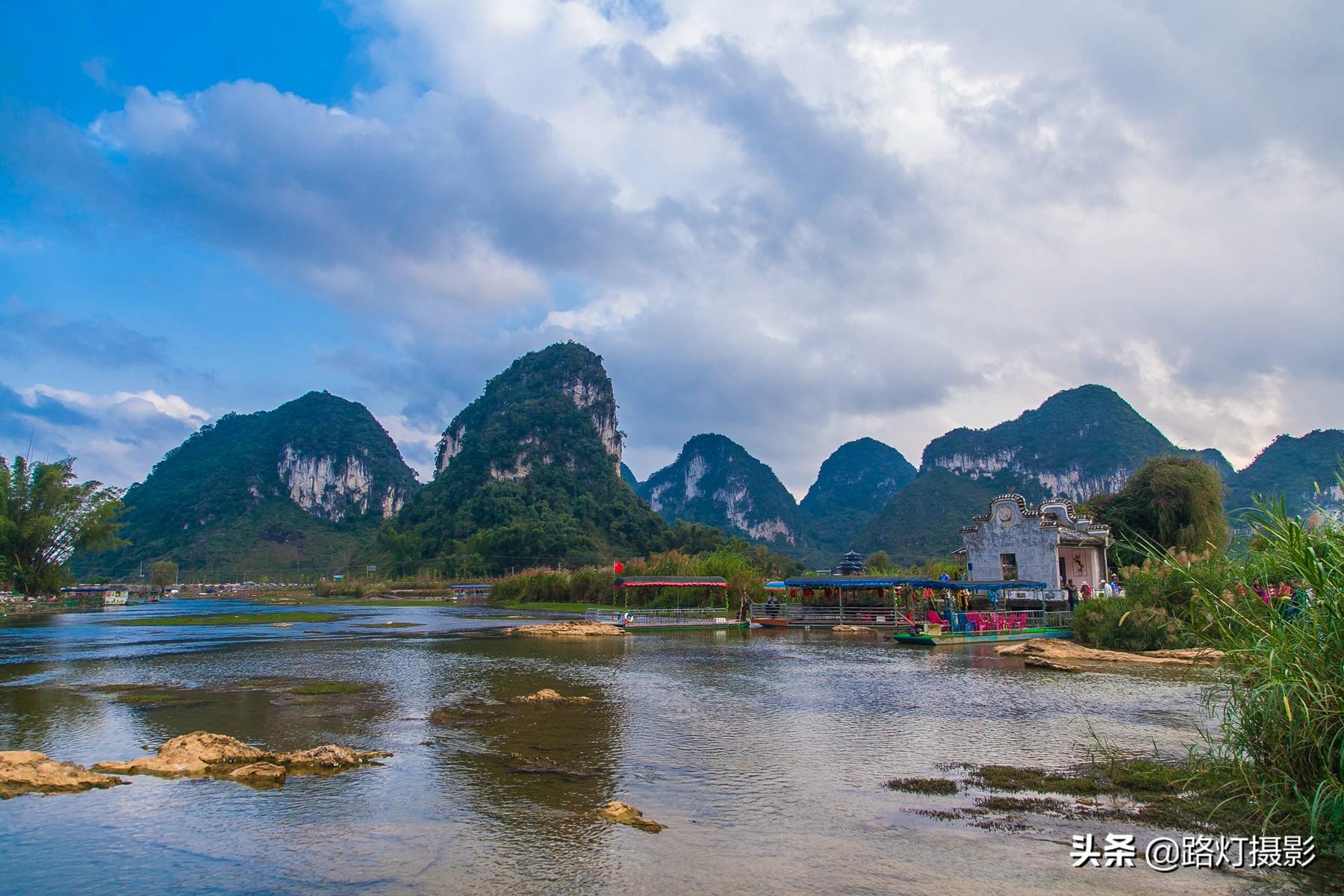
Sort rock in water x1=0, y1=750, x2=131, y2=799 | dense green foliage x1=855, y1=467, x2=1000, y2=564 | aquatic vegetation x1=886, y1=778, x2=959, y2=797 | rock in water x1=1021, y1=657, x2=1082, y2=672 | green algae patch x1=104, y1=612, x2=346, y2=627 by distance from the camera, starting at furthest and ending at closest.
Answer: dense green foliage x1=855, y1=467, x2=1000, y2=564, green algae patch x1=104, y1=612, x2=346, y2=627, rock in water x1=1021, y1=657, x2=1082, y2=672, aquatic vegetation x1=886, y1=778, x2=959, y2=797, rock in water x1=0, y1=750, x2=131, y2=799

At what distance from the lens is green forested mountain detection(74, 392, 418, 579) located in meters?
142

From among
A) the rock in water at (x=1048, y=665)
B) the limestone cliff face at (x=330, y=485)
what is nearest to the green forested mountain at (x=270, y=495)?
the limestone cliff face at (x=330, y=485)

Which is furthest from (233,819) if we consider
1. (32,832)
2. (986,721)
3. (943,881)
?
(986,721)

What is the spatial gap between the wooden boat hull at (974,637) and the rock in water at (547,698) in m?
17.6

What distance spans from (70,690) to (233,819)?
12.7m

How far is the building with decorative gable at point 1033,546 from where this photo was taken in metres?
39.4

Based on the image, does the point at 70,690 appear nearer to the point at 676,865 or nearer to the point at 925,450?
the point at 676,865

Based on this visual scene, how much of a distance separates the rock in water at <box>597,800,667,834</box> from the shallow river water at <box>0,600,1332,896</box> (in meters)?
0.16

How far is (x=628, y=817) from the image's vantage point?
348 inches

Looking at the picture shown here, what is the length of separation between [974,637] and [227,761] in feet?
90.8

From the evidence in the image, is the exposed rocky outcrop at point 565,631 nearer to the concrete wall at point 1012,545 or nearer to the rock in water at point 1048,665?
the rock in water at point 1048,665

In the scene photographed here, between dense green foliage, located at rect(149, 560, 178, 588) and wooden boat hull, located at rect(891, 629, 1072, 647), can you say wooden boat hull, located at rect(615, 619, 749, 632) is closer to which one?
wooden boat hull, located at rect(891, 629, 1072, 647)

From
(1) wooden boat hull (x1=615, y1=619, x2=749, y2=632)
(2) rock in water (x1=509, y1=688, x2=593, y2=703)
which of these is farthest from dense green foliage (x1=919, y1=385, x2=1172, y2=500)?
(2) rock in water (x1=509, y1=688, x2=593, y2=703)

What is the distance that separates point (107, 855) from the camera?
7.77 meters
